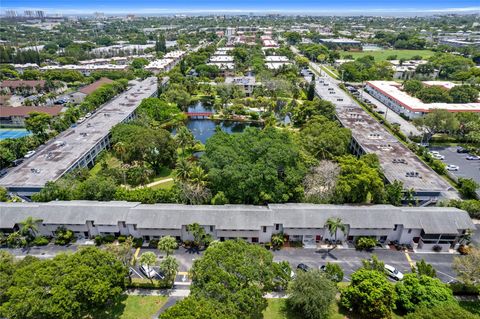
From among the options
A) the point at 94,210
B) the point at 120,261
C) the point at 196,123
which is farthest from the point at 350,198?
the point at 196,123

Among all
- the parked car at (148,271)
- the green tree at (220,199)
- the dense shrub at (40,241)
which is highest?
the green tree at (220,199)

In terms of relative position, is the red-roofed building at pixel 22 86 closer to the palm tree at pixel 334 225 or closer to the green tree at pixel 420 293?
the palm tree at pixel 334 225

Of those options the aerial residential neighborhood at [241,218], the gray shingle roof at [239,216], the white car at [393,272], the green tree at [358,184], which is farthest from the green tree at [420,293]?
the green tree at [358,184]

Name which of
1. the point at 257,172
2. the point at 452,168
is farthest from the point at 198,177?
the point at 452,168

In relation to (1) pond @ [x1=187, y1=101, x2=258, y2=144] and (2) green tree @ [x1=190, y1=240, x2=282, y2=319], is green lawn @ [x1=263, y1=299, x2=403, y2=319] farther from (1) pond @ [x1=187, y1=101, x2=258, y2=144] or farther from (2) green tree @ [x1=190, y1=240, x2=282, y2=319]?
(1) pond @ [x1=187, y1=101, x2=258, y2=144]

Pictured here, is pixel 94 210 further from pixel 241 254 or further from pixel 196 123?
pixel 196 123

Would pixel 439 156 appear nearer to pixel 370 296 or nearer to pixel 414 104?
pixel 414 104
